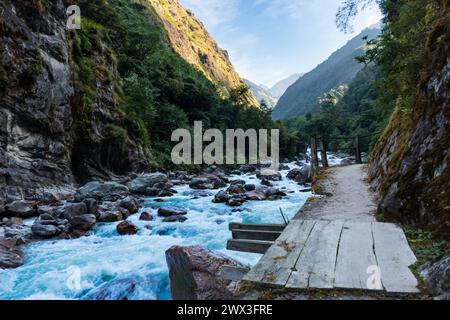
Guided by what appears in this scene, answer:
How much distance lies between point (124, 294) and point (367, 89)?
80727mm

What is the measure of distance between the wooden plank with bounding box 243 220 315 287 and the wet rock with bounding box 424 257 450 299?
43.7 inches

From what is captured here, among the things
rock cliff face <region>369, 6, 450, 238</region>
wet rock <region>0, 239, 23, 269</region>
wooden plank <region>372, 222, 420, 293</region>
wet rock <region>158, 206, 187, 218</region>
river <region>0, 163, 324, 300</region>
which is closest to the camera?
wooden plank <region>372, 222, 420, 293</region>

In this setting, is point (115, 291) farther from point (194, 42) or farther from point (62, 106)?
point (194, 42)

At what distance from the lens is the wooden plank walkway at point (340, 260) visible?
2.63m

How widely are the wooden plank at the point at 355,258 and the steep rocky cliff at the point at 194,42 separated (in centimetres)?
8491

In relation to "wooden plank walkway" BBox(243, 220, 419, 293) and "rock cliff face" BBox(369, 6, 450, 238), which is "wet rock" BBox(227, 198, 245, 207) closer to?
"rock cliff face" BBox(369, 6, 450, 238)

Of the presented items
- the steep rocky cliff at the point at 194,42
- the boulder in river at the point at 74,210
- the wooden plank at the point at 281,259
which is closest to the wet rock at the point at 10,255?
the boulder in river at the point at 74,210

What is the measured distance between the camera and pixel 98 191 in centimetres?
1419

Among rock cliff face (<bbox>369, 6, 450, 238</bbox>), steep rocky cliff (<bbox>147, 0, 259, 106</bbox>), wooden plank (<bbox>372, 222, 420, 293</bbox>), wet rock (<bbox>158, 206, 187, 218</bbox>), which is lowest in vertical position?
wet rock (<bbox>158, 206, 187, 218</bbox>)

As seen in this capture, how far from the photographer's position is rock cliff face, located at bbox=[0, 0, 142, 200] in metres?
13.3

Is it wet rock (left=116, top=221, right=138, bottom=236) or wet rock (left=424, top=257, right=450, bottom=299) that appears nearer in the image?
wet rock (left=424, top=257, right=450, bottom=299)

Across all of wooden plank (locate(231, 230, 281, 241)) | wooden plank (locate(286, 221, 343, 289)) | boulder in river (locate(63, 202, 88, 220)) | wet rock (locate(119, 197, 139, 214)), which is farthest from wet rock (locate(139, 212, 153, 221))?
A: wooden plank (locate(286, 221, 343, 289))

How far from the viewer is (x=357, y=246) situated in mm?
3451

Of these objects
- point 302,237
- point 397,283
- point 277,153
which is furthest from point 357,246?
point 277,153
